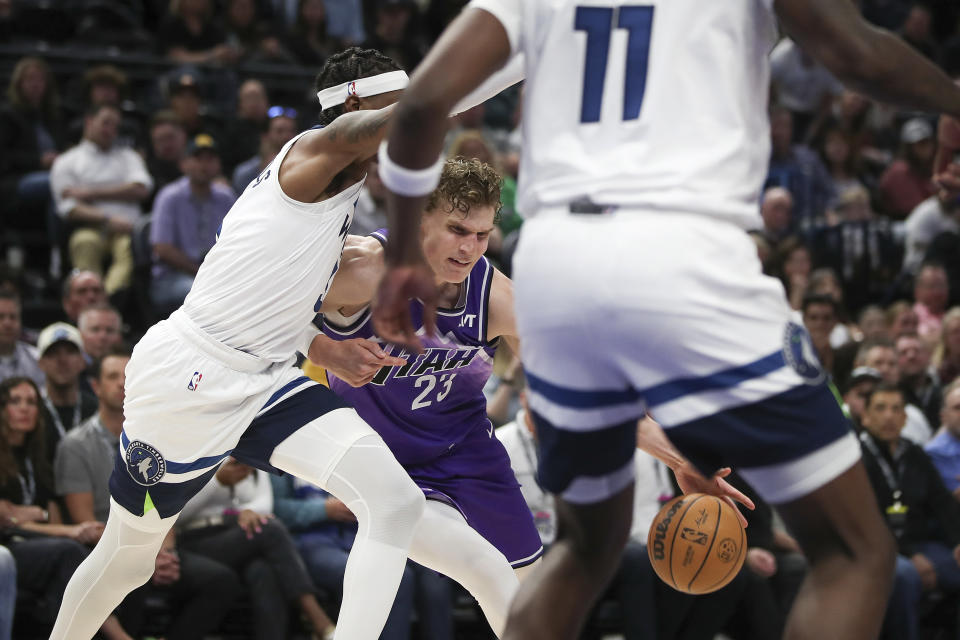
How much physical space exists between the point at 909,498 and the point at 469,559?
4.15 metres

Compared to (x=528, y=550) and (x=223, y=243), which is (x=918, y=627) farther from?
(x=223, y=243)

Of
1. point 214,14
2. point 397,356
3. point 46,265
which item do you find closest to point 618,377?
point 397,356


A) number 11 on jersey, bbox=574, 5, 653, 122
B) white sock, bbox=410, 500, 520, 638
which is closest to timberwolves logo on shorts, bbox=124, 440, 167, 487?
white sock, bbox=410, 500, 520, 638

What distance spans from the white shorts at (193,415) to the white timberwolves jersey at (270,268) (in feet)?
0.23

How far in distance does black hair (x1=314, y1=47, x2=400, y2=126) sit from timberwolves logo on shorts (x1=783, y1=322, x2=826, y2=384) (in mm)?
2235

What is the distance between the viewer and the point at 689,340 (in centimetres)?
262

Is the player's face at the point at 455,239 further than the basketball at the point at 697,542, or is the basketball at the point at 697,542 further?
the player's face at the point at 455,239

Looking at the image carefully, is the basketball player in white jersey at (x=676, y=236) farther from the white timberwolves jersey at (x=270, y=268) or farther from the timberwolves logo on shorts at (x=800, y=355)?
the white timberwolves jersey at (x=270, y=268)

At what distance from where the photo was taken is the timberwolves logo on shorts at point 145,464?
13.8 feet

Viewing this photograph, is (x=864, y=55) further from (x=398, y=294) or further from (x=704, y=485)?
(x=704, y=485)

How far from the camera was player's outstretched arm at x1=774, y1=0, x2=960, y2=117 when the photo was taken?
2.58m

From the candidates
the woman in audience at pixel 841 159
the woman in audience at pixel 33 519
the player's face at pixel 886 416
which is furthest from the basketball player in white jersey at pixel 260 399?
the woman in audience at pixel 841 159

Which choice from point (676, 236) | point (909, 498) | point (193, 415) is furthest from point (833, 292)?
point (676, 236)

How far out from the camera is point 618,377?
2.75 meters
